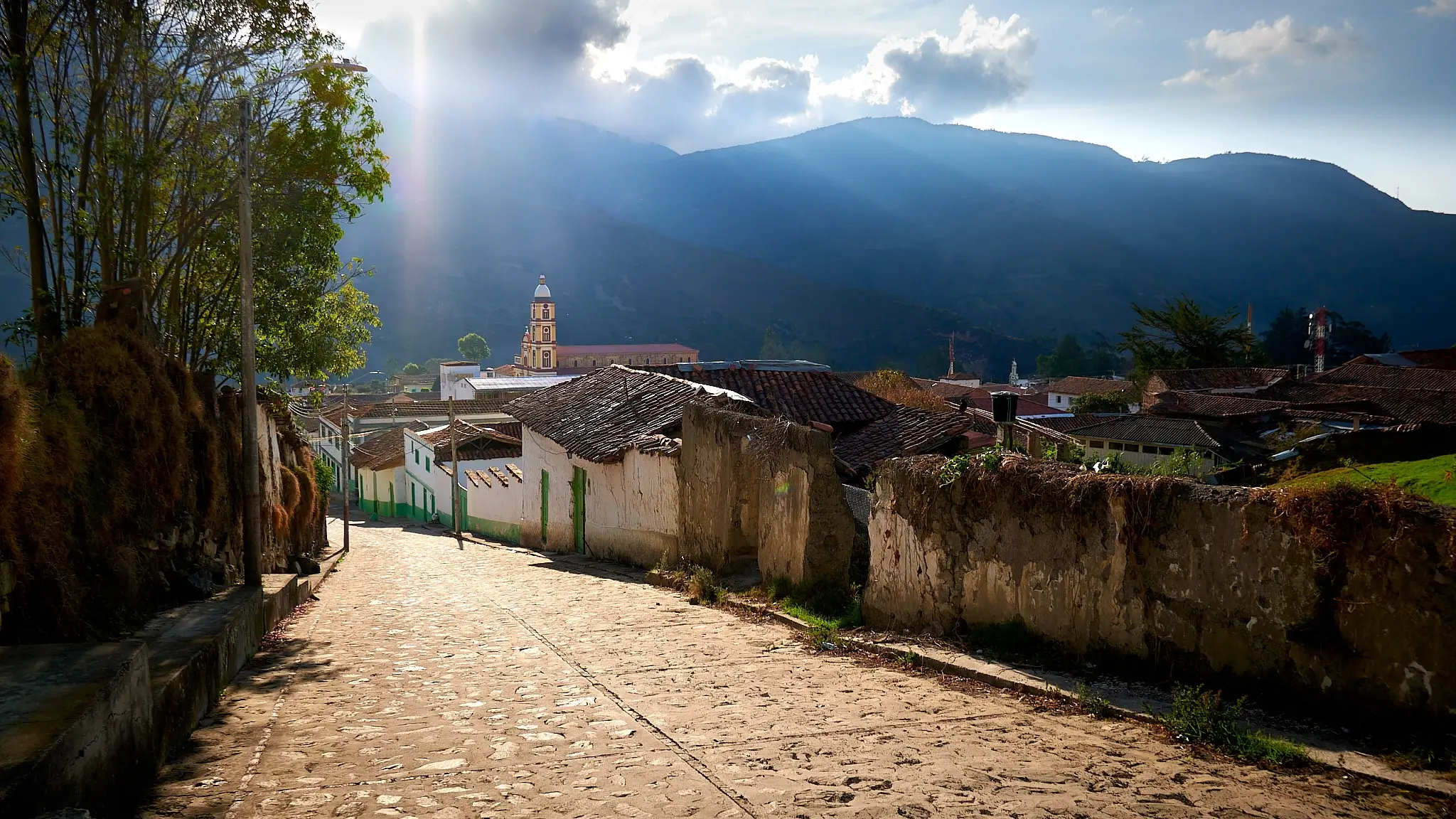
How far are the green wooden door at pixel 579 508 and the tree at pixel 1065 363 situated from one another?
110 m

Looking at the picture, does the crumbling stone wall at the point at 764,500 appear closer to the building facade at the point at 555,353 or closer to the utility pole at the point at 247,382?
the utility pole at the point at 247,382

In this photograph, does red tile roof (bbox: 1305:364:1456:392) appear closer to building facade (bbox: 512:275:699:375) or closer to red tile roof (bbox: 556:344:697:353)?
building facade (bbox: 512:275:699:375)

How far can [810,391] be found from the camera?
24.4 m

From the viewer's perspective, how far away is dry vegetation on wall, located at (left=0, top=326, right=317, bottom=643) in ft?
19.8

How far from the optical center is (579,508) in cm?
1984

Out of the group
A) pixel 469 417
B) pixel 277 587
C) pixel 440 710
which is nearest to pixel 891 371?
pixel 469 417

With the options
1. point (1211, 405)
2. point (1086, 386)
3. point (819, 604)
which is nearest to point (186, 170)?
point (819, 604)

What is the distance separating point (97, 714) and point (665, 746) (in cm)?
257

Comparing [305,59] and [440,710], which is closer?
[440,710]

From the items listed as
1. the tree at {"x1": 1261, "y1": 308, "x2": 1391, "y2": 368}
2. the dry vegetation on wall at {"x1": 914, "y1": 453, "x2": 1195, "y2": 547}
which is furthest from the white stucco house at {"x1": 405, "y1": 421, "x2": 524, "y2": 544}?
the tree at {"x1": 1261, "y1": 308, "x2": 1391, "y2": 368}

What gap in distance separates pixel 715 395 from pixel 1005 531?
9400 millimetres

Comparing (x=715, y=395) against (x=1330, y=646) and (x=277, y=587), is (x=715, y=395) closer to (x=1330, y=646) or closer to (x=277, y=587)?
(x=277, y=587)

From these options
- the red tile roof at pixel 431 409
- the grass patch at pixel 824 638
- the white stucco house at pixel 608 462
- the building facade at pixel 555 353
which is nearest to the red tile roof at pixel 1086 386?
the building facade at pixel 555 353

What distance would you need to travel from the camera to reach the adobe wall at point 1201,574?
15.6 feet
